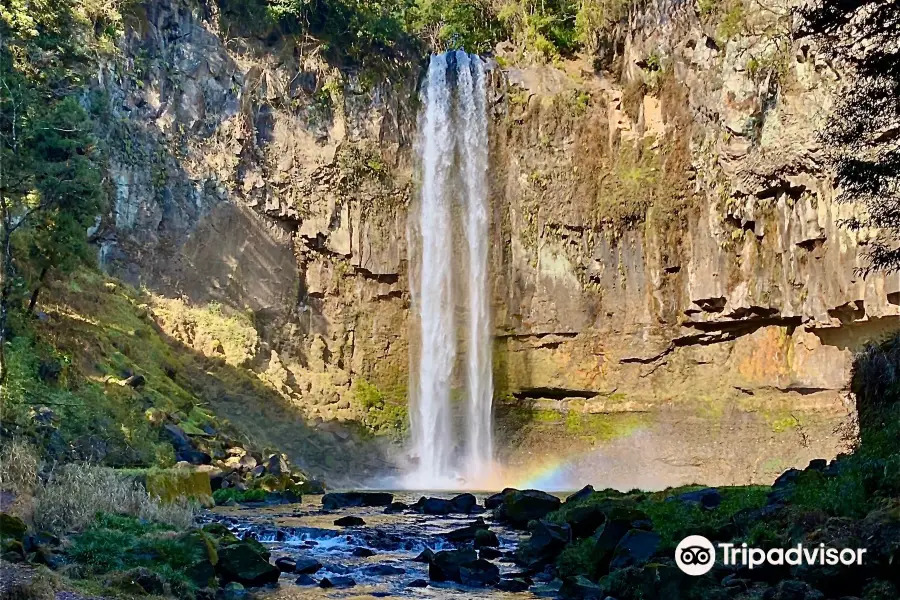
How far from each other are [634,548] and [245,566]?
17.2ft

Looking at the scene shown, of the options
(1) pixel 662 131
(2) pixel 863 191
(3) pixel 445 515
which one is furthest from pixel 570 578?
(1) pixel 662 131

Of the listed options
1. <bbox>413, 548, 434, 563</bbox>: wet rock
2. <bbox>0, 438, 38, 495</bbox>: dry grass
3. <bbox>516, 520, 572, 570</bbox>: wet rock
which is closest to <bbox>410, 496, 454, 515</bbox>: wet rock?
<bbox>413, 548, 434, 563</bbox>: wet rock

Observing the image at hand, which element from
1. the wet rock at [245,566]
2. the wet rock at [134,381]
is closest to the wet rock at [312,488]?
the wet rock at [134,381]

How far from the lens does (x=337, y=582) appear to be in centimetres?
1182

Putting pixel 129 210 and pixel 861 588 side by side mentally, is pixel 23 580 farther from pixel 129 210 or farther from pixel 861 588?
pixel 129 210

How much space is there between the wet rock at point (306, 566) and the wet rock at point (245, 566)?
674mm

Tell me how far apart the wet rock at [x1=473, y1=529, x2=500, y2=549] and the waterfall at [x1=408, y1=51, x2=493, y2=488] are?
18.1 meters

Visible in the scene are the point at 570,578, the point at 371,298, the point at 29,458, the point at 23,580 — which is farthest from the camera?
the point at 371,298

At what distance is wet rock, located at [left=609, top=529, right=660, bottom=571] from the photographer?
11.2 m

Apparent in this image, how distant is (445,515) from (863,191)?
39.3ft

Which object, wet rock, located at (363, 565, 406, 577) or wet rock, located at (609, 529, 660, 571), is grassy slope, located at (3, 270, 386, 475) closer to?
wet rock, located at (363, 565, 406, 577)

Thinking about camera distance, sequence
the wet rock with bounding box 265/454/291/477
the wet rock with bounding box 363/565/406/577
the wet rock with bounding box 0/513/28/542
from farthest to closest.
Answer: the wet rock with bounding box 265/454/291/477
the wet rock with bounding box 363/565/406/577
the wet rock with bounding box 0/513/28/542

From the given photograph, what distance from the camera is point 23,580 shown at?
8.02 metres

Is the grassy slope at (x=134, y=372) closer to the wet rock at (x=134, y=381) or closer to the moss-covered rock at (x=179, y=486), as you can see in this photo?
the wet rock at (x=134, y=381)
